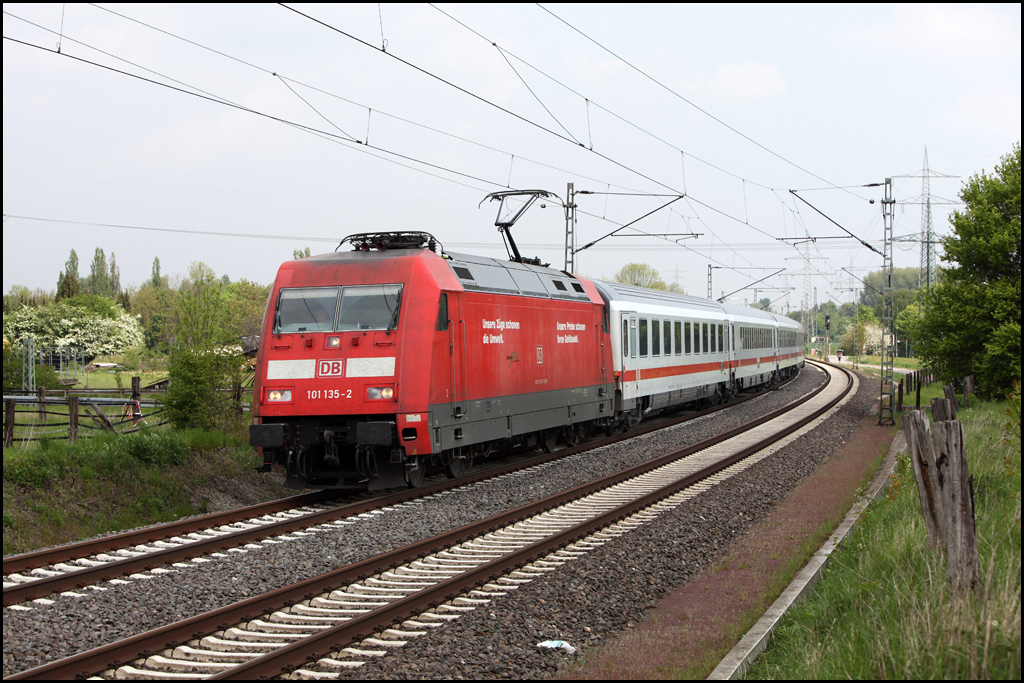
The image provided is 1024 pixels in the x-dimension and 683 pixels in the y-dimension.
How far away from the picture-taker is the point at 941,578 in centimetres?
554

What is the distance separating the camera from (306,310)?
11922mm

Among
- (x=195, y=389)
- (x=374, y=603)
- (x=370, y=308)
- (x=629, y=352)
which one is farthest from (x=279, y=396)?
(x=629, y=352)

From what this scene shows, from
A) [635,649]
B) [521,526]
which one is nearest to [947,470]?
[635,649]

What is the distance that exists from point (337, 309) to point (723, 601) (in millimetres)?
6794

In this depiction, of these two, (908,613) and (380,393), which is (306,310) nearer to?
(380,393)

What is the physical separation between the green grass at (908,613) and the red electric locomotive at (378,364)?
5741mm

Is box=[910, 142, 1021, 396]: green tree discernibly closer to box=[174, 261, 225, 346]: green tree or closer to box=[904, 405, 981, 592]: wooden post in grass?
box=[904, 405, 981, 592]: wooden post in grass

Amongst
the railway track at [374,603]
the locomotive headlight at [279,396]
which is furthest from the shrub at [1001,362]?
the locomotive headlight at [279,396]

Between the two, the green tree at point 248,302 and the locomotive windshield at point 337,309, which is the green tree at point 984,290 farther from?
the green tree at point 248,302

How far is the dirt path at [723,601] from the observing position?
583cm

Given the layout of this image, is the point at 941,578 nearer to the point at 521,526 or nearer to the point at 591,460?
the point at 521,526

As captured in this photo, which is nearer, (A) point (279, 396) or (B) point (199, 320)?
(A) point (279, 396)

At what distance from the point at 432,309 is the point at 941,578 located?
295 inches

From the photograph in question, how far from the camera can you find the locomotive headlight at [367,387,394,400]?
11227mm
